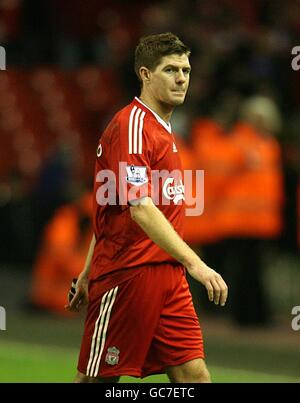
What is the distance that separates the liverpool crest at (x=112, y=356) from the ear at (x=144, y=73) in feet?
4.39

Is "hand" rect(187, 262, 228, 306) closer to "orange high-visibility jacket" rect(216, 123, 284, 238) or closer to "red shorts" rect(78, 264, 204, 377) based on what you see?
"red shorts" rect(78, 264, 204, 377)

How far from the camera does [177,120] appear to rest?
13586 mm

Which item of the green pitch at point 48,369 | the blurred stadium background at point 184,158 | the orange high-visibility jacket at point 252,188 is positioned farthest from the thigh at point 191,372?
the orange high-visibility jacket at point 252,188

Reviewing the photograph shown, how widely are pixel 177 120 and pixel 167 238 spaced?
7.54m

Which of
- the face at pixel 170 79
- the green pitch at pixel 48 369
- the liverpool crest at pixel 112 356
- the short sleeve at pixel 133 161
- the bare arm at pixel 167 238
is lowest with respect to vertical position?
the green pitch at pixel 48 369

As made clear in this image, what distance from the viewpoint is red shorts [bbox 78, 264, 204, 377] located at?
6426mm

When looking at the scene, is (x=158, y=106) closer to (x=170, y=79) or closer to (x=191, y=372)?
(x=170, y=79)

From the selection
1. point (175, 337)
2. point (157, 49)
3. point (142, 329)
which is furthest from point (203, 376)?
point (157, 49)

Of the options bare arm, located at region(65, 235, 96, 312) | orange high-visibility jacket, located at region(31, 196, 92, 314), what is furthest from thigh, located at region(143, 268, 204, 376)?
orange high-visibility jacket, located at region(31, 196, 92, 314)

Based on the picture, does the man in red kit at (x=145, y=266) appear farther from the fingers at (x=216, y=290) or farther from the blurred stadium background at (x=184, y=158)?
the blurred stadium background at (x=184, y=158)

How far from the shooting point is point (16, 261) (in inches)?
626

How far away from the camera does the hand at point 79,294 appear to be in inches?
269
